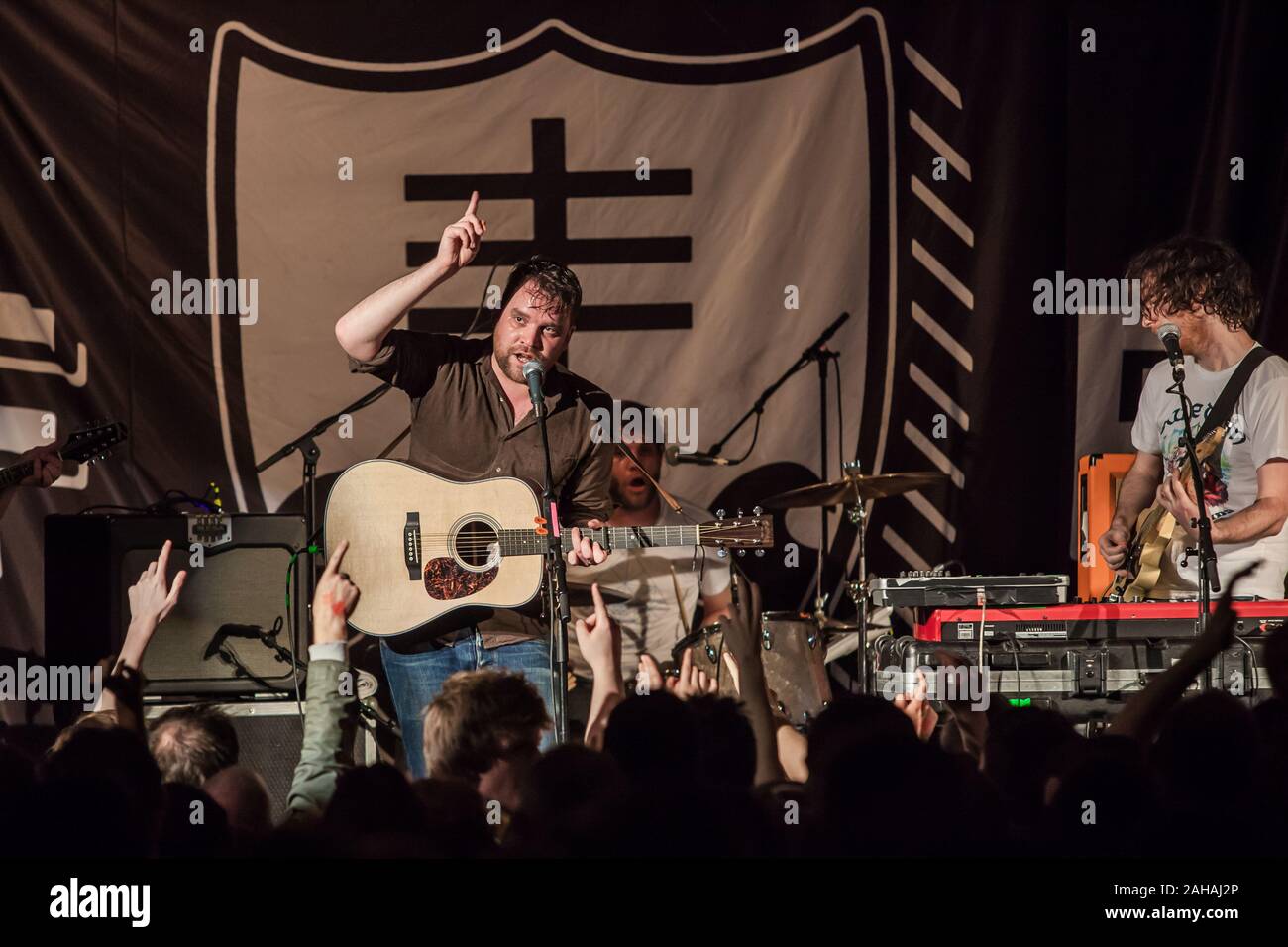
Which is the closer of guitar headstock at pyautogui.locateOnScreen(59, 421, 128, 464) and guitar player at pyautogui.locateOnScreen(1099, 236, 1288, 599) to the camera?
guitar player at pyautogui.locateOnScreen(1099, 236, 1288, 599)

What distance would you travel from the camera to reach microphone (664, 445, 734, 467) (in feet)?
21.8

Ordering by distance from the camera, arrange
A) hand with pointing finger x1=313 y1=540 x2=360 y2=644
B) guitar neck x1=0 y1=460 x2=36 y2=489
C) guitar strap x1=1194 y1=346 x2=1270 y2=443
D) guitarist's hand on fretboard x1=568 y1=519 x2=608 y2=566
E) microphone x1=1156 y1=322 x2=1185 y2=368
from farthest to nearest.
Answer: guitar neck x1=0 y1=460 x2=36 y2=489 < guitar strap x1=1194 y1=346 x2=1270 y2=443 < guitarist's hand on fretboard x1=568 y1=519 x2=608 y2=566 < microphone x1=1156 y1=322 x2=1185 y2=368 < hand with pointing finger x1=313 y1=540 x2=360 y2=644

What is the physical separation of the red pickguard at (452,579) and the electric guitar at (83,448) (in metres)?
1.78

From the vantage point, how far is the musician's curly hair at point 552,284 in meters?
5.52

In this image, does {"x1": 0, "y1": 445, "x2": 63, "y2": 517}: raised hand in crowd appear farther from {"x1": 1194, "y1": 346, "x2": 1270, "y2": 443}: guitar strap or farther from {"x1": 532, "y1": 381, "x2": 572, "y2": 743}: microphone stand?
{"x1": 1194, "y1": 346, "x2": 1270, "y2": 443}: guitar strap

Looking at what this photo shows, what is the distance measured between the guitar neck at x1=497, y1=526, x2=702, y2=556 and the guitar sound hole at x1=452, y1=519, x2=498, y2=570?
0.05 meters

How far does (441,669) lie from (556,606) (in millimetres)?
673

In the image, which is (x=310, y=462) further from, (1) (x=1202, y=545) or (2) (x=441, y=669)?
(1) (x=1202, y=545)

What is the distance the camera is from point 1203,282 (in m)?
5.95

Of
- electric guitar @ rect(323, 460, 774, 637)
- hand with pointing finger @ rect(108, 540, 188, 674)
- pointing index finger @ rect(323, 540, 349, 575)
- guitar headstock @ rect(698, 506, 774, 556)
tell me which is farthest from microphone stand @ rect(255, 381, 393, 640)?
pointing index finger @ rect(323, 540, 349, 575)

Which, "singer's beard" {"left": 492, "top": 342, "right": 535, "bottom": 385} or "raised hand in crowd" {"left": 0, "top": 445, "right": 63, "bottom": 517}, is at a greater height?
"singer's beard" {"left": 492, "top": 342, "right": 535, "bottom": 385}

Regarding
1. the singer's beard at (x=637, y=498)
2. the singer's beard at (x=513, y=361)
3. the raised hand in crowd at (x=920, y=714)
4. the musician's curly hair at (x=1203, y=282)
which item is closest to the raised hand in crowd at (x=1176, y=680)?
the raised hand in crowd at (x=920, y=714)

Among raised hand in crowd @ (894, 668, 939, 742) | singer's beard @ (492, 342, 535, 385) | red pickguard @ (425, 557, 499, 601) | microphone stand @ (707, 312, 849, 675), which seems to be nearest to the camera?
raised hand in crowd @ (894, 668, 939, 742)

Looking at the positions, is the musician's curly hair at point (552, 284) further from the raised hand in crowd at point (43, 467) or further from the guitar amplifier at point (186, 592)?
the raised hand in crowd at point (43, 467)
